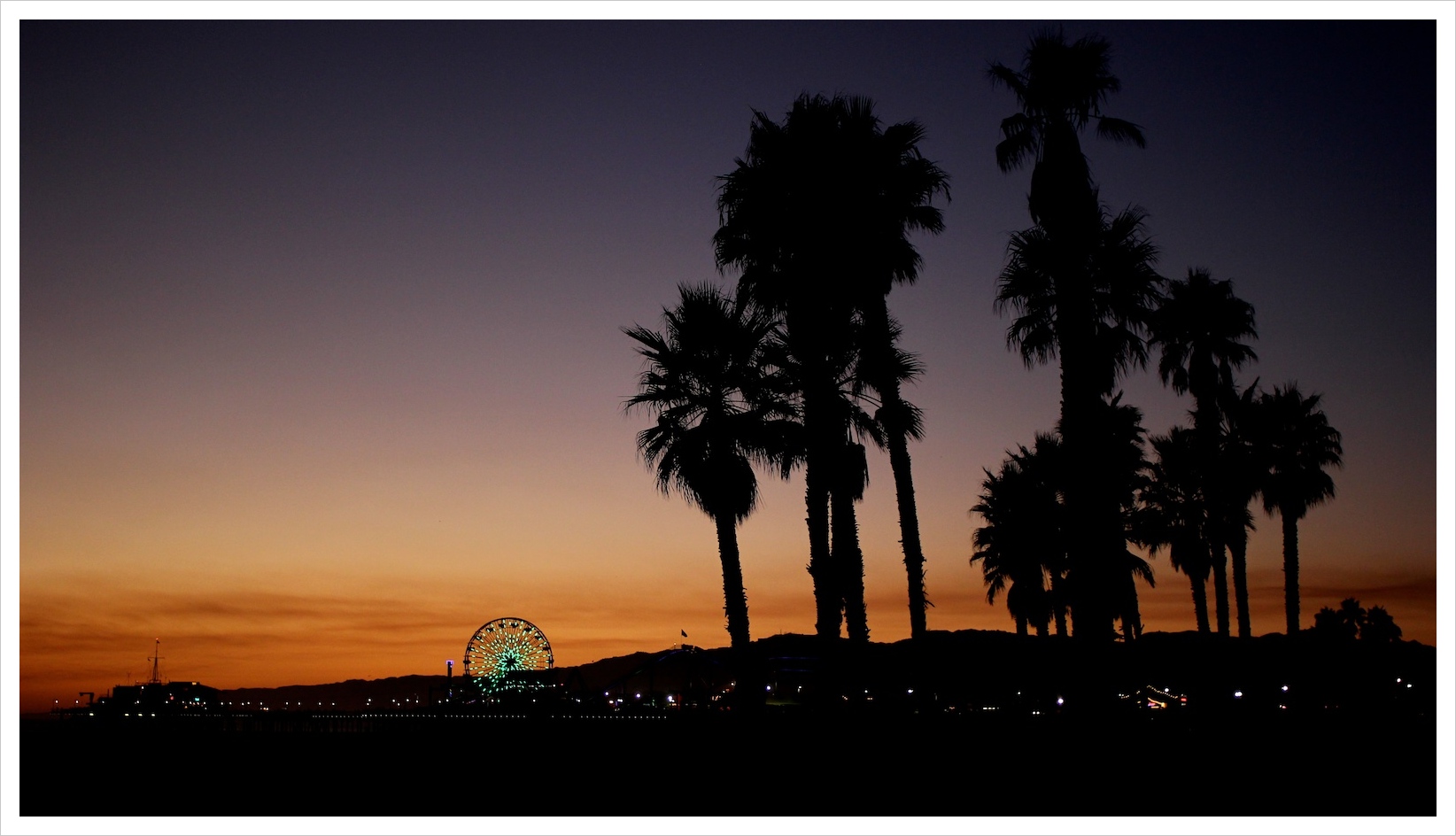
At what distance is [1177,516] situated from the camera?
4375 cm

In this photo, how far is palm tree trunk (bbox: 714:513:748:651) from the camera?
24609 mm

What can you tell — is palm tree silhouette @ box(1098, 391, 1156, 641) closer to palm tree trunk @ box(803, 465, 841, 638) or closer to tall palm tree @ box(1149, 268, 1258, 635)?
tall palm tree @ box(1149, 268, 1258, 635)

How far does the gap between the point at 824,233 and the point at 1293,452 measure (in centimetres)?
2302

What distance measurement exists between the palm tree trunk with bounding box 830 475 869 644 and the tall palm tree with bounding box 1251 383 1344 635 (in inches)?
700

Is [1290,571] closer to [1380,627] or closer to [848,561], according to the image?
[848,561]

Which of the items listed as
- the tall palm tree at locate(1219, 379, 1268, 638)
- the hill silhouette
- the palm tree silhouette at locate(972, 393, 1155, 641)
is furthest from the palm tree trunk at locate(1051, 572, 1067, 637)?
the hill silhouette

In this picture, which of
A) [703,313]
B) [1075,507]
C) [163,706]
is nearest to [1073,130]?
[1075,507]

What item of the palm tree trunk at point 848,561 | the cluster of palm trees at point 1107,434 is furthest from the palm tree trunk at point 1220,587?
the palm tree trunk at point 848,561

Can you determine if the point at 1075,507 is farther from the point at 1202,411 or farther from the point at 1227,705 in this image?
the point at 1202,411

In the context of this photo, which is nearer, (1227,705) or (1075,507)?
(1075,507)

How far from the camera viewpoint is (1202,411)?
35.6 meters

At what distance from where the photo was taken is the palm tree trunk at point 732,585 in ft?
80.7

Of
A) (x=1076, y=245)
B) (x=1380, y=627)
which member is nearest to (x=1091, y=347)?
(x=1076, y=245)

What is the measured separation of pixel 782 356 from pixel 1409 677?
30282 mm
